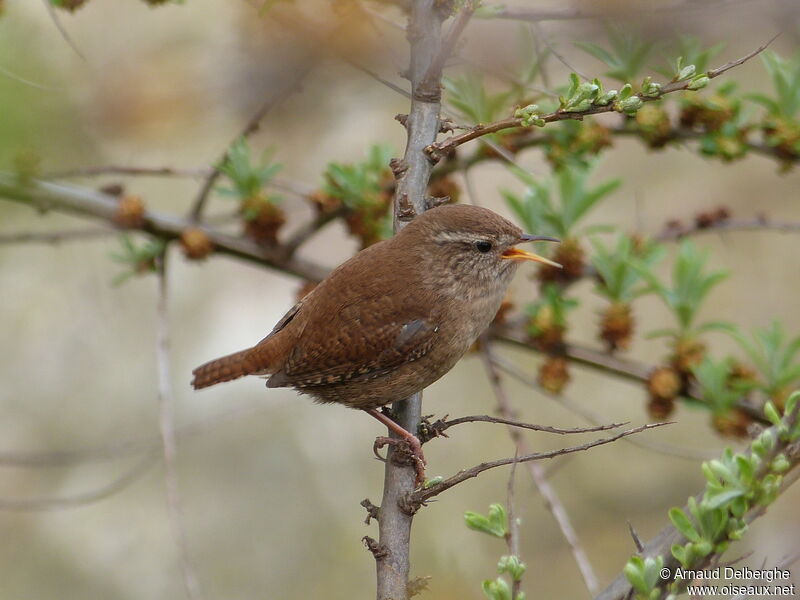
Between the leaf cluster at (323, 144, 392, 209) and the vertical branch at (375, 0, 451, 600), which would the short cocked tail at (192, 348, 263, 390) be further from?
the leaf cluster at (323, 144, 392, 209)

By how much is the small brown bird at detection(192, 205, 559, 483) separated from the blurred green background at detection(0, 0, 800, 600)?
160 centimetres

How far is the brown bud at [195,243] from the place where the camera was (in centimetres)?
325

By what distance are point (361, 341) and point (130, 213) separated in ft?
3.47

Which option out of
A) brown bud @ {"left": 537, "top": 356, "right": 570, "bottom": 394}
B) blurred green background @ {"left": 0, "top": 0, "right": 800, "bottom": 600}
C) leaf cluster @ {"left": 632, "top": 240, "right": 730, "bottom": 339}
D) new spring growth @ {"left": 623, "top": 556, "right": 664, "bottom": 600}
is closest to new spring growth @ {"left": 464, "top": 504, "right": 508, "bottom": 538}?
new spring growth @ {"left": 623, "top": 556, "right": 664, "bottom": 600}

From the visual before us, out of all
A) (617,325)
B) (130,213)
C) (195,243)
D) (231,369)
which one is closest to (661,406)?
→ (617,325)

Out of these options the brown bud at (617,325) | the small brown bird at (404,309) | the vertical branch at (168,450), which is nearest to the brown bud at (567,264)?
the brown bud at (617,325)

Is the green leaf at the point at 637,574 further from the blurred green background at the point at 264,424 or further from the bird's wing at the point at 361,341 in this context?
the blurred green background at the point at 264,424

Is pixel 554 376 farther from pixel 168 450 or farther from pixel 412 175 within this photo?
pixel 168 450

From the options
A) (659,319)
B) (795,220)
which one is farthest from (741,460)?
(795,220)

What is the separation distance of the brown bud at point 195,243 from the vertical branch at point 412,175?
3.06 ft

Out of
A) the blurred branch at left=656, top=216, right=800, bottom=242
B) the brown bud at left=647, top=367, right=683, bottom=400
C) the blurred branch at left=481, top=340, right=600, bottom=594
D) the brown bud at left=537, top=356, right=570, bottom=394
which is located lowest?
the blurred branch at left=481, top=340, right=600, bottom=594

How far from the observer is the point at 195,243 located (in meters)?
3.25

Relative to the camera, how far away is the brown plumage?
2.62 metres

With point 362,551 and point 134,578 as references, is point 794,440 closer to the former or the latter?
point 362,551
